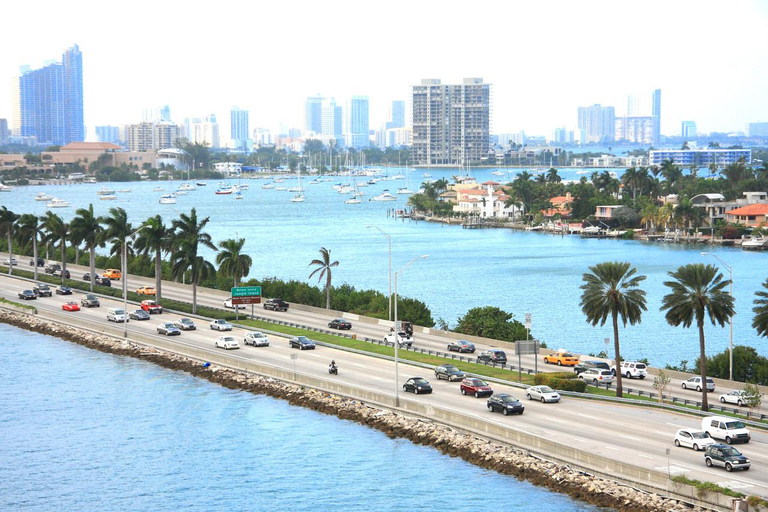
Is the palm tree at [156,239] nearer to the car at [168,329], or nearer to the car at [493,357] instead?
the car at [168,329]

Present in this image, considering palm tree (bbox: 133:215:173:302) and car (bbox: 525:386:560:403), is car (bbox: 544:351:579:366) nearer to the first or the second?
car (bbox: 525:386:560:403)

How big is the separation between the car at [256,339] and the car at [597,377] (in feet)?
71.7

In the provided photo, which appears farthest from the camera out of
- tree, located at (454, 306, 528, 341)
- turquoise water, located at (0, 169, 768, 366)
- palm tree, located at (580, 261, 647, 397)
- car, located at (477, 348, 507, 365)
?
turquoise water, located at (0, 169, 768, 366)

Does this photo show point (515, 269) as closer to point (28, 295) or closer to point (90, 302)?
point (90, 302)

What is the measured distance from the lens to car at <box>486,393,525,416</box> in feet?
156

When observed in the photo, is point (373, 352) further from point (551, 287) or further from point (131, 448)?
point (551, 287)

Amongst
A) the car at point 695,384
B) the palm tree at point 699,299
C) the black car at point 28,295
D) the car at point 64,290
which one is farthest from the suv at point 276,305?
the palm tree at point 699,299

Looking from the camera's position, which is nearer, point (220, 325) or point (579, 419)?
point (579, 419)

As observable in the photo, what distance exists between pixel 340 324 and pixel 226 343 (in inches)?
390

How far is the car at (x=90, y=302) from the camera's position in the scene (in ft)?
289

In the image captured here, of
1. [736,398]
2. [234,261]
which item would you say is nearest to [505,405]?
[736,398]

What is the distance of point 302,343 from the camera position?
66.9 m

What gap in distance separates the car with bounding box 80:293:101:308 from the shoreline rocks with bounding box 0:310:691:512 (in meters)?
14.5

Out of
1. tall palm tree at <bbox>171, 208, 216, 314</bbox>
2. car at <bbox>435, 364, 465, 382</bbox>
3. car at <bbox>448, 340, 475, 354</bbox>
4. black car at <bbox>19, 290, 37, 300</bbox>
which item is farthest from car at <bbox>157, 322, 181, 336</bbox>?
car at <bbox>435, 364, 465, 382</bbox>
